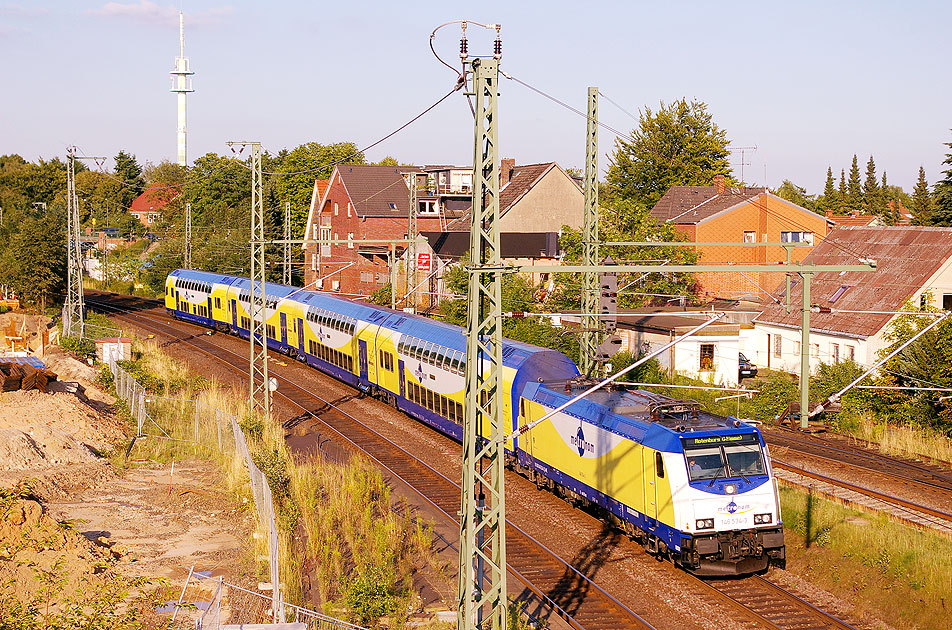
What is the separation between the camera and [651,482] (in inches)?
729

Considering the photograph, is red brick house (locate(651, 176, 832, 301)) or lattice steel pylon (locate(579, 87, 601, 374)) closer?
lattice steel pylon (locate(579, 87, 601, 374))

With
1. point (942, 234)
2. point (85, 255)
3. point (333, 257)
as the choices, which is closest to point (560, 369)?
point (942, 234)

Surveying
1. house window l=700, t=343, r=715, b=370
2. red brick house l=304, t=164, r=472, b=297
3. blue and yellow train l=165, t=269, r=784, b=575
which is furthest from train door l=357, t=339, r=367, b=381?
red brick house l=304, t=164, r=472, b=297

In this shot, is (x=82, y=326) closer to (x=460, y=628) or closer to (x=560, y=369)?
(x=560, y=369)

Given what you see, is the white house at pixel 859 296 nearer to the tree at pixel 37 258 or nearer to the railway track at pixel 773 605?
the railway track at pixel 773 605

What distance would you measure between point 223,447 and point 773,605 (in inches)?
729

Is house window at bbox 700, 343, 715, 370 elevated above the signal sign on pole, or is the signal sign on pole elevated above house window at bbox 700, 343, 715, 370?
the signal sign on pole

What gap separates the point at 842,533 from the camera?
2016 cm

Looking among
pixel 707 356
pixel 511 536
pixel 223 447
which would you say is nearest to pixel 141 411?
pixel 223 447

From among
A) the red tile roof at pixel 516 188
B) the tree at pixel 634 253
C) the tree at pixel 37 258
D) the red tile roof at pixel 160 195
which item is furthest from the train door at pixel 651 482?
the red tile roof at pixel 160 195

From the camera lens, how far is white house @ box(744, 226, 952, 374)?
4019cm

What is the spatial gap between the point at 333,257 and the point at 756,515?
2303 inches

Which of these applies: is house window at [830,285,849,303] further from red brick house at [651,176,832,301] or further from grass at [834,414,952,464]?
red brick house at [651,176,832,301]

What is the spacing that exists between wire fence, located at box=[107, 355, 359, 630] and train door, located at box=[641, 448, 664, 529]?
20.9 feet
